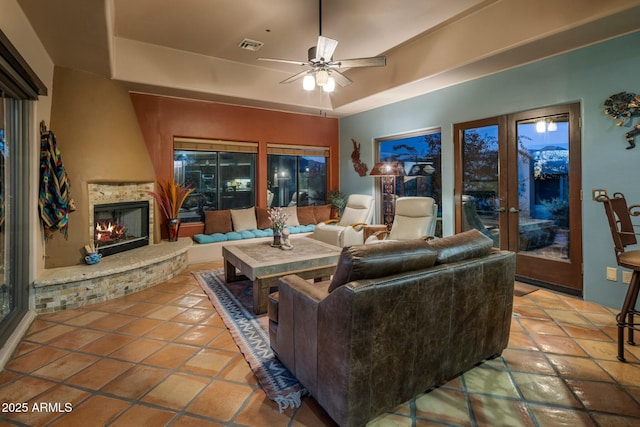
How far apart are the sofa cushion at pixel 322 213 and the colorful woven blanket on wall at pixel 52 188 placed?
4093 mm

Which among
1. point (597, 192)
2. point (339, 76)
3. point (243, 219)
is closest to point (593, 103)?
point (597, 192)

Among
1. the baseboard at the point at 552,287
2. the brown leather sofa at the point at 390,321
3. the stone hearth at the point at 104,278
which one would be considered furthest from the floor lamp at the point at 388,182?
the stone hearth at the point at 104,278

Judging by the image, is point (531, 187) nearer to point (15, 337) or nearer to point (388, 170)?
point (388, 170)

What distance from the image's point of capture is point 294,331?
73.2 inches

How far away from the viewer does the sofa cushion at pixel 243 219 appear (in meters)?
5.66

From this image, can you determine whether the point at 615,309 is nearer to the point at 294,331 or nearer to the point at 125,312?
the point at 294,331

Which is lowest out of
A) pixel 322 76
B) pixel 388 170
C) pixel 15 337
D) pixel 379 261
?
pixel 15 337

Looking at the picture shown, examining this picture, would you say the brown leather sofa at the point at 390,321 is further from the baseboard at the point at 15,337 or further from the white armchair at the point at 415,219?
the white armchair at the point at 415,219

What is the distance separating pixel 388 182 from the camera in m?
5.82

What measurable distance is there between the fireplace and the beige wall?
27cm

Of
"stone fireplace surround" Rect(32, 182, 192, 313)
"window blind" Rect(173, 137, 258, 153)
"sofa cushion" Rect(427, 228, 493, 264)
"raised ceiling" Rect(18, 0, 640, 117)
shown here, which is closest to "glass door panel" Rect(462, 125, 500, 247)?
"raised ceiling" Rect(18, 0, 640, 117)

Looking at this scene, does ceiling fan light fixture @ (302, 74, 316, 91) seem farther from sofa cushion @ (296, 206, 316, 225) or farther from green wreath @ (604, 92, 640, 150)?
sofa cushion @ (296, 206, 316, 225)

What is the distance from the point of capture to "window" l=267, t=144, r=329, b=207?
21.0ft

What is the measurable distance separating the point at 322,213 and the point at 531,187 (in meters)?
3.74
